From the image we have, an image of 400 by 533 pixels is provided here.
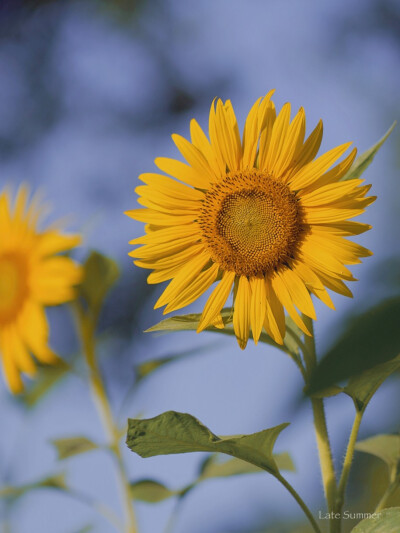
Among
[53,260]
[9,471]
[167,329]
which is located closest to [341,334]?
[167,329]

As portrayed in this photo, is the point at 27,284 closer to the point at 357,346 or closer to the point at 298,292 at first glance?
the point at 298,292

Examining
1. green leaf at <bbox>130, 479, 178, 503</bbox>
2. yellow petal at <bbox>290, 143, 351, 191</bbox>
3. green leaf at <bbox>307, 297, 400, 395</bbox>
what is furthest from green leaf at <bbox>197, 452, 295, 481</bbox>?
green leaf at <bbox>307, 297, 400, 395</bbox>

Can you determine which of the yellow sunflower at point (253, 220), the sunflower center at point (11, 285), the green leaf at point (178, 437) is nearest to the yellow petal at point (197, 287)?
the yellow sunflower at point (253, 220)

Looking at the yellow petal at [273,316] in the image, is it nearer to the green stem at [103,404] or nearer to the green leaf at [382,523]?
the green leaf at [382,523]

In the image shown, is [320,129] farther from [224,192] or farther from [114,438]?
[114,438]

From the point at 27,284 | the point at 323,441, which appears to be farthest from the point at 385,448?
the point at 27,284

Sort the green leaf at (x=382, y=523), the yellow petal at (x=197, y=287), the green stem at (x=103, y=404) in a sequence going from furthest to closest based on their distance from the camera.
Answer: the green stem at (x=103, y=404) < the yellow petal at (x=197, y=287) < the green leaf at (x=382, y=523)
